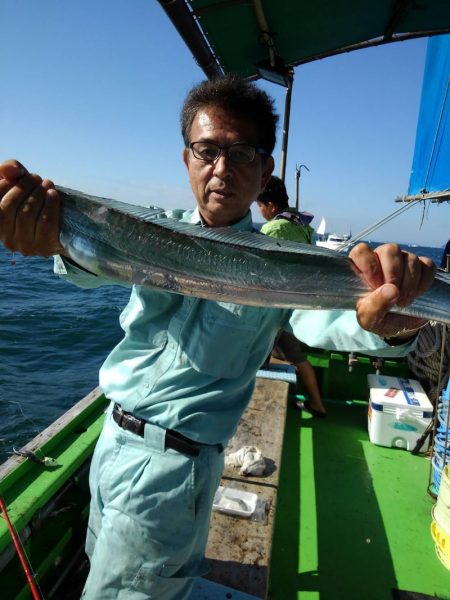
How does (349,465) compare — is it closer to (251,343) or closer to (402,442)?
(402,442)

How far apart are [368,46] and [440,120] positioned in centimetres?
545

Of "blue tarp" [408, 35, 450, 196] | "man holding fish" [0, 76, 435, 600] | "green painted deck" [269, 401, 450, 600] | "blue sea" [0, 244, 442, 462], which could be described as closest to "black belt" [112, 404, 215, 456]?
"man holding fish" [0, 76, 435, 600]

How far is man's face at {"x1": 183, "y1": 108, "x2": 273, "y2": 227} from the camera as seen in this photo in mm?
1896

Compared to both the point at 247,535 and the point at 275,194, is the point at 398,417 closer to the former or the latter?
the point at 247,535

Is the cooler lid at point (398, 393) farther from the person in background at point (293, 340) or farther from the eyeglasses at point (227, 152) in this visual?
the eyeglasses at point (227, 152)

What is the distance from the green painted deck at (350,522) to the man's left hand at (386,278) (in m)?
2.53

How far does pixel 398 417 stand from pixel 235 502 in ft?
9.28

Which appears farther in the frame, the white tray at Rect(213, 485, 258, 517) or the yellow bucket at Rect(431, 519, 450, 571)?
the yellow bucket at Rect(431, 519, 450, 571)

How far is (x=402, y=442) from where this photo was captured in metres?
4.93

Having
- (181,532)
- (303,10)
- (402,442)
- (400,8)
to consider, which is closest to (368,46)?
(400,8)

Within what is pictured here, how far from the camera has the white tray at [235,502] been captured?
9.11 ft

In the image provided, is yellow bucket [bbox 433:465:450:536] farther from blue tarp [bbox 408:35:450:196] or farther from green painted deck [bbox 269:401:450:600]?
blue tarp [bbox 408:35:450:196]

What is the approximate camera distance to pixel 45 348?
463 inches

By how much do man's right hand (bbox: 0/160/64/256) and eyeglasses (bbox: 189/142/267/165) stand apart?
2.26 ft
